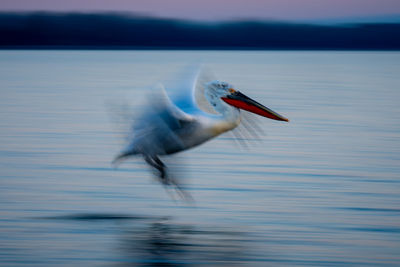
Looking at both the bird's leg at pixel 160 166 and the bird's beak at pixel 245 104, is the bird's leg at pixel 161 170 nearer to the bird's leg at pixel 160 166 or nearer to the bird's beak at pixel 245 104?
the bird's leg at pixel 160 166

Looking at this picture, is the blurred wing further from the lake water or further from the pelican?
the lake water

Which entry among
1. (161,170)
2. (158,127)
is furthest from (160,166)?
(158,127)

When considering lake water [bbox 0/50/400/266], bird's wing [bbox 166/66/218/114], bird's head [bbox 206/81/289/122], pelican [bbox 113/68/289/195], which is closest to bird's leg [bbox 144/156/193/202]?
pelican [bbox 113/68/289/195]

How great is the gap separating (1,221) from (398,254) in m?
2.83

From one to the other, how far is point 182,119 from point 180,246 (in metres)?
1.09

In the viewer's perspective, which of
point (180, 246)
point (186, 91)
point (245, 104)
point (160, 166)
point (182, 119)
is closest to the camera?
point (180, 246)

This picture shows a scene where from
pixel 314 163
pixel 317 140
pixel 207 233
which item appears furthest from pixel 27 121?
pixel 207 233

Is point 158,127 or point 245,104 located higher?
point 245,104

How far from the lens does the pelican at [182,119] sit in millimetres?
5375

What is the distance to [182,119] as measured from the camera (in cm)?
539

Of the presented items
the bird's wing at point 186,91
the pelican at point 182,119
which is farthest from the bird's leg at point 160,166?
the bird's wing at point 186,91

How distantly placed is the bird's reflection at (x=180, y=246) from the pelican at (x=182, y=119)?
0.63m

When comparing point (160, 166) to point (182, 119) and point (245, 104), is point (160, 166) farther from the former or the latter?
point (245, 104)

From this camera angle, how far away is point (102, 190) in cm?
631
